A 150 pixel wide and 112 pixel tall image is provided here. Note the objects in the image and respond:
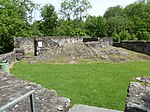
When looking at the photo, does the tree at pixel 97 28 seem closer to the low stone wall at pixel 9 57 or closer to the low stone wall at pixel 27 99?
the low stone wall at pixel 9 57

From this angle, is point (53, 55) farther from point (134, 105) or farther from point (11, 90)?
point (134, 105)

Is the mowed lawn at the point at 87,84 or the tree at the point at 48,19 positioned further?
the tree at the point at 48,19

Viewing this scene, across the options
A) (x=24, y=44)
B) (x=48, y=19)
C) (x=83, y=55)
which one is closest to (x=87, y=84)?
(x=83, y=55)

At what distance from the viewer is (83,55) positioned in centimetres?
1424

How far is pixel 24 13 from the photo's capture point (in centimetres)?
2773

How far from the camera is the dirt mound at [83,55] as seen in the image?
13519mm

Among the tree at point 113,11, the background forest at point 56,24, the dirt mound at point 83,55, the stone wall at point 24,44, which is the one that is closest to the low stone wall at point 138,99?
the dirt mound at point 83,55

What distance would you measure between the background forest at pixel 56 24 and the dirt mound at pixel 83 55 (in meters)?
8.95

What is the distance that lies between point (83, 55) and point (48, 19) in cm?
1824

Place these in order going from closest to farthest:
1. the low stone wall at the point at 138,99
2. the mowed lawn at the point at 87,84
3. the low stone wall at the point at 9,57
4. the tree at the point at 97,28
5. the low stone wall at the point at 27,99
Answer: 1. the low stone wall at the point at 138,99
2. the low stone wall at the point at 27,99
3. the mowed lawn at the point at 87,84
4. the low stone wall at the point at 9,57
5. the tree at the point at 97,28

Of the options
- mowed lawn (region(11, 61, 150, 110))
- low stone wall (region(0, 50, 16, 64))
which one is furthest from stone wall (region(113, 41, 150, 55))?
low stone wall (region(0, 50, 16, 64))

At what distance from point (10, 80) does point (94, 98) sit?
2.77 metres

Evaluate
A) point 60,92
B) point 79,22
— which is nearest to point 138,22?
point 79,22

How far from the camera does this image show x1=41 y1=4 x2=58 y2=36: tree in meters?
30.3
